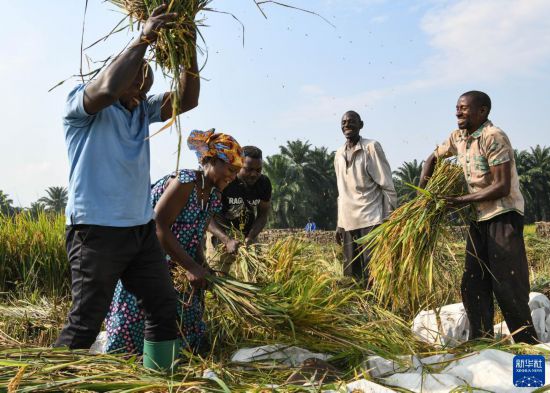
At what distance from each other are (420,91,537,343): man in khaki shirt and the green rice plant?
318cm

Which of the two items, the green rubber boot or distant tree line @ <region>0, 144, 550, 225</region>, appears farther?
distant tree line @ <region>0, 144, 550, 225</region>

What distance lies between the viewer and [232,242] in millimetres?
3598

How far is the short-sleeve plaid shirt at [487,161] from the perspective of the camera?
3461 mm

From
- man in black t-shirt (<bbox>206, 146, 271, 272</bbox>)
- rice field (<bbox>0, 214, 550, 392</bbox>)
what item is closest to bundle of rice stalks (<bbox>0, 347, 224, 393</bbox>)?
rice field (<bbox>0, 214, 550, 392</bbox>)

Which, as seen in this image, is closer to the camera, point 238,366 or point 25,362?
point 25,362

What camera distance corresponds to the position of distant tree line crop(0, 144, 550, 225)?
41.3 m

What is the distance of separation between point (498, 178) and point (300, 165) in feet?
133

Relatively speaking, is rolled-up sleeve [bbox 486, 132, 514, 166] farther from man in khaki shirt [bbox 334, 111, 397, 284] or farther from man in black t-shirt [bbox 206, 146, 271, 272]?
man in black t-shirt [bbox 206, 146, 271, 272]

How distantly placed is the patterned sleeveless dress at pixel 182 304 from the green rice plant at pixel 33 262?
2.00 metres

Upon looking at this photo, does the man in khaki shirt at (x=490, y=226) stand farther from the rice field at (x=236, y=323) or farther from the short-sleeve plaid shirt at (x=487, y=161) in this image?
the rice field at (x=236, y=323)

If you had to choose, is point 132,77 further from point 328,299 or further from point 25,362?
point 328,299

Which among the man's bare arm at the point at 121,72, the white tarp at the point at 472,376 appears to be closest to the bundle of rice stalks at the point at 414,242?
the white tarp at the point at 472,376

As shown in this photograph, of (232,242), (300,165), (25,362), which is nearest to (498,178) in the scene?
(232,242)

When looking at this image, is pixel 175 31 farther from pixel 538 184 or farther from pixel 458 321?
pixel 538 184
